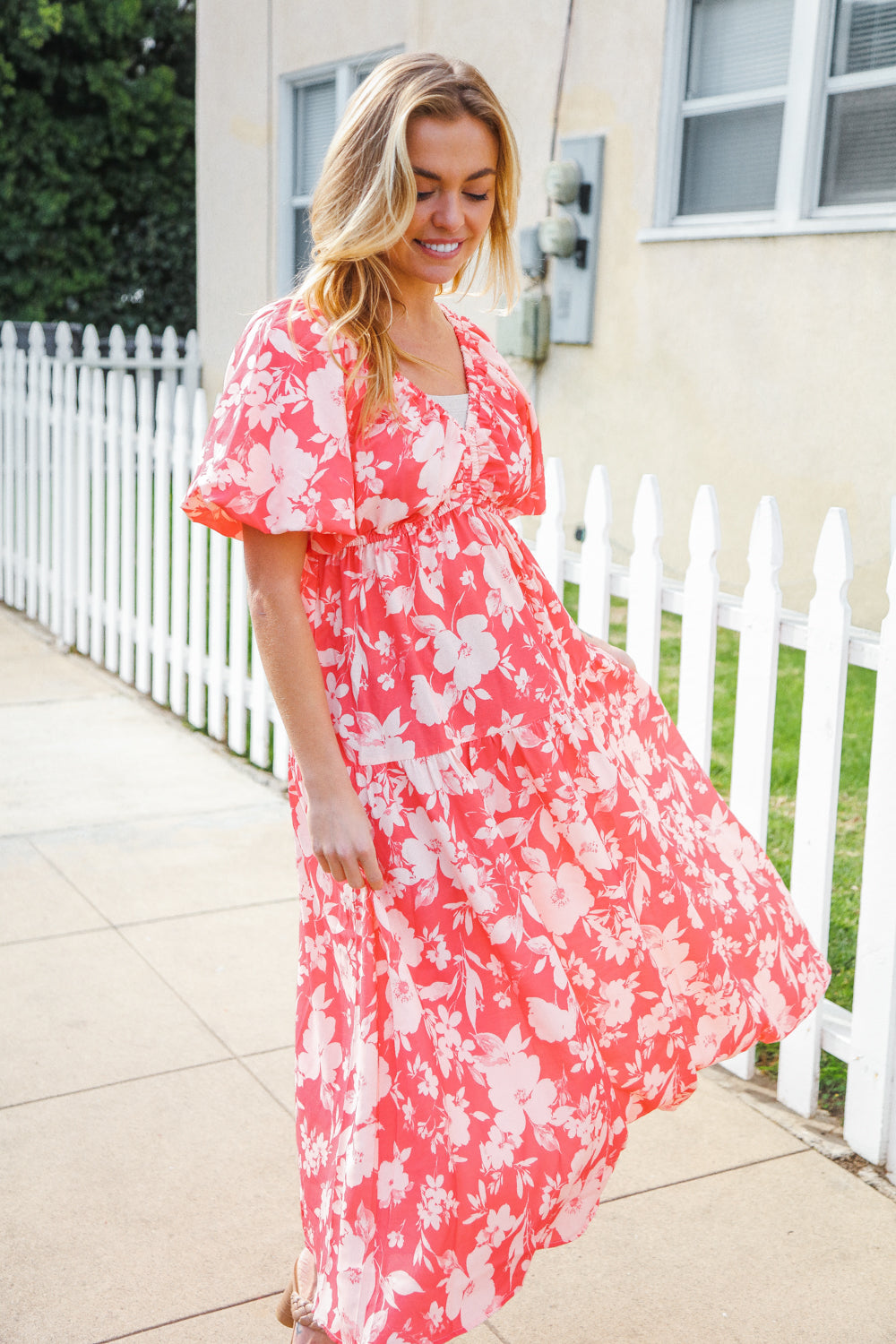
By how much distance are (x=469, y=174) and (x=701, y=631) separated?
5.05 ft

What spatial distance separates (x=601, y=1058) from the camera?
2.07 metres

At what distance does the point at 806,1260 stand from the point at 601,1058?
0.79 meters

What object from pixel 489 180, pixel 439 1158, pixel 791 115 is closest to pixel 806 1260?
pixel 439 1158

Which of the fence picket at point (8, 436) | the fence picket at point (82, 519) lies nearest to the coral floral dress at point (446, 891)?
the fence picket at point (82, 519)

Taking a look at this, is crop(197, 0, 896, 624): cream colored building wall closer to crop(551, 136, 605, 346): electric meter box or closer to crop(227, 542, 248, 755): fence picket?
crop(551, 136, 605, 346): electric meter box

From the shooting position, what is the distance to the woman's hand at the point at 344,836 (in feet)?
6.29

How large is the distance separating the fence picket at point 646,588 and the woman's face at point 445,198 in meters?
1.39

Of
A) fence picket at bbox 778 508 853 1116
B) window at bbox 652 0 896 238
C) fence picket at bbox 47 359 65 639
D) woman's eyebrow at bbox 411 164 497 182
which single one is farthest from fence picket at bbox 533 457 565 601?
fence picket at bbox 47 359 65 639

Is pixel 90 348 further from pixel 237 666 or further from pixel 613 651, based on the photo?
pixel 613 651

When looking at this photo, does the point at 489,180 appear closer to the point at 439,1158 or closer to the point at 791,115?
the point at 439,1158

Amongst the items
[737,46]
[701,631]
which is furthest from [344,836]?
[737,46]

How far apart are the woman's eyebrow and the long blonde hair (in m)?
0.04

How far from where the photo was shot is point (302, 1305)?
213 centimetres

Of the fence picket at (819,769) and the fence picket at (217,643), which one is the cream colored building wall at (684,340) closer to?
the fence picket at (217,643)
